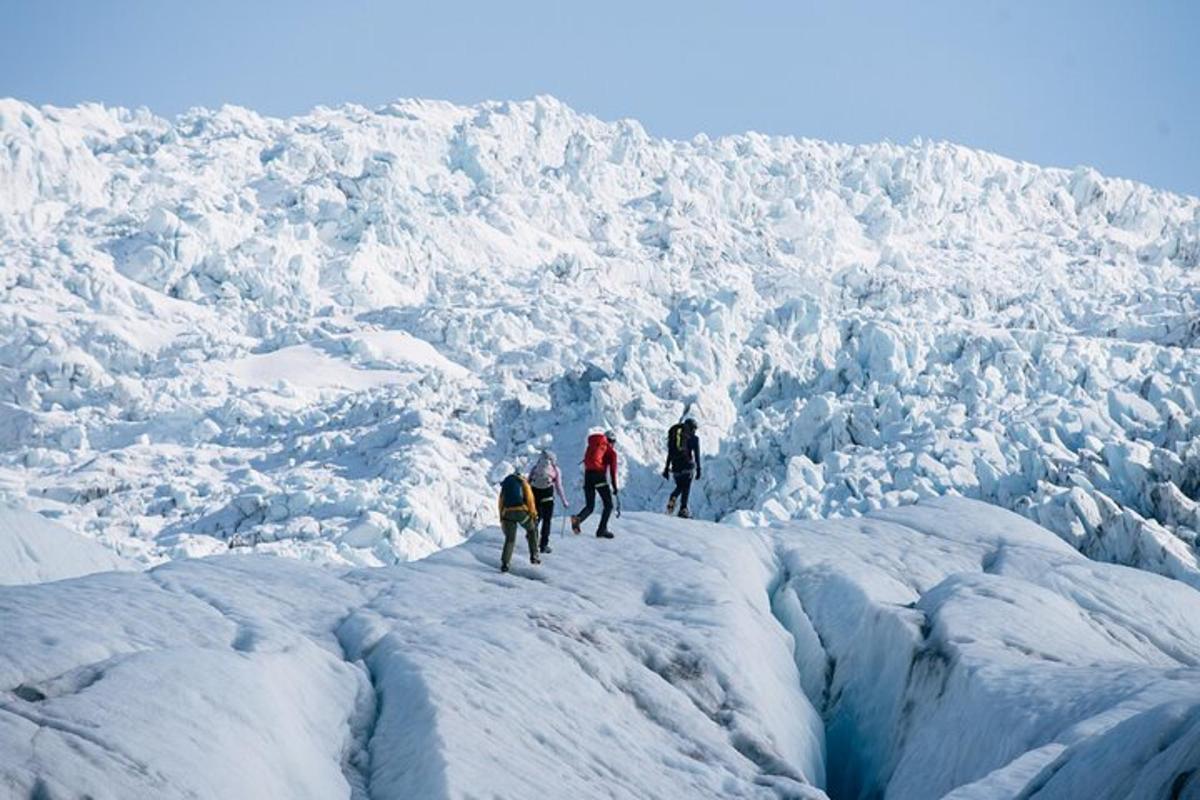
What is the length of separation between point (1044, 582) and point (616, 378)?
71.4 meters

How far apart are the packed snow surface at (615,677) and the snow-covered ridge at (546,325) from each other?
3040 centimetres

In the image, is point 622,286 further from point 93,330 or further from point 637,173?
point 93,330

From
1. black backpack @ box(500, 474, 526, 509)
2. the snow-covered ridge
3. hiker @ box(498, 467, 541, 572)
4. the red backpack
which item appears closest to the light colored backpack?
hiker @ box(498, 467, 541, 572)

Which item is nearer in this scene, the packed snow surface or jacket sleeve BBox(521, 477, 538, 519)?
the packed snow surface

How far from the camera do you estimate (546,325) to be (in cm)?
12356

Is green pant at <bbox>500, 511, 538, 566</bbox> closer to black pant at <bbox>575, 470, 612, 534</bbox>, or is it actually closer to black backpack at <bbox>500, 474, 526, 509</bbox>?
black backpack at <bbox>500, 474, 526, 509</bbox>

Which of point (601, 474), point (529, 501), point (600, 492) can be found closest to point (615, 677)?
point (529, 501)

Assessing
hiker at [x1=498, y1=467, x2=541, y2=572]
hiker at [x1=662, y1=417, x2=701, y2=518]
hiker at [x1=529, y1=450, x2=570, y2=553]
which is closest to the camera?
hiker at [x1=498, y1=467, x2=541, y2=572]

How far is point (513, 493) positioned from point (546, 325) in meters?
110

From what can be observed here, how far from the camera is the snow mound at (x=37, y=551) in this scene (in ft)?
47.2

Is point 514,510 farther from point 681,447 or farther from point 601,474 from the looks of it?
point 681,447

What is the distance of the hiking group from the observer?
45.5 feet

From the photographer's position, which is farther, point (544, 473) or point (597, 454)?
point (597, 454)

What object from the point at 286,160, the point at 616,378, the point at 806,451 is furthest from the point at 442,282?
the point at 806,451
